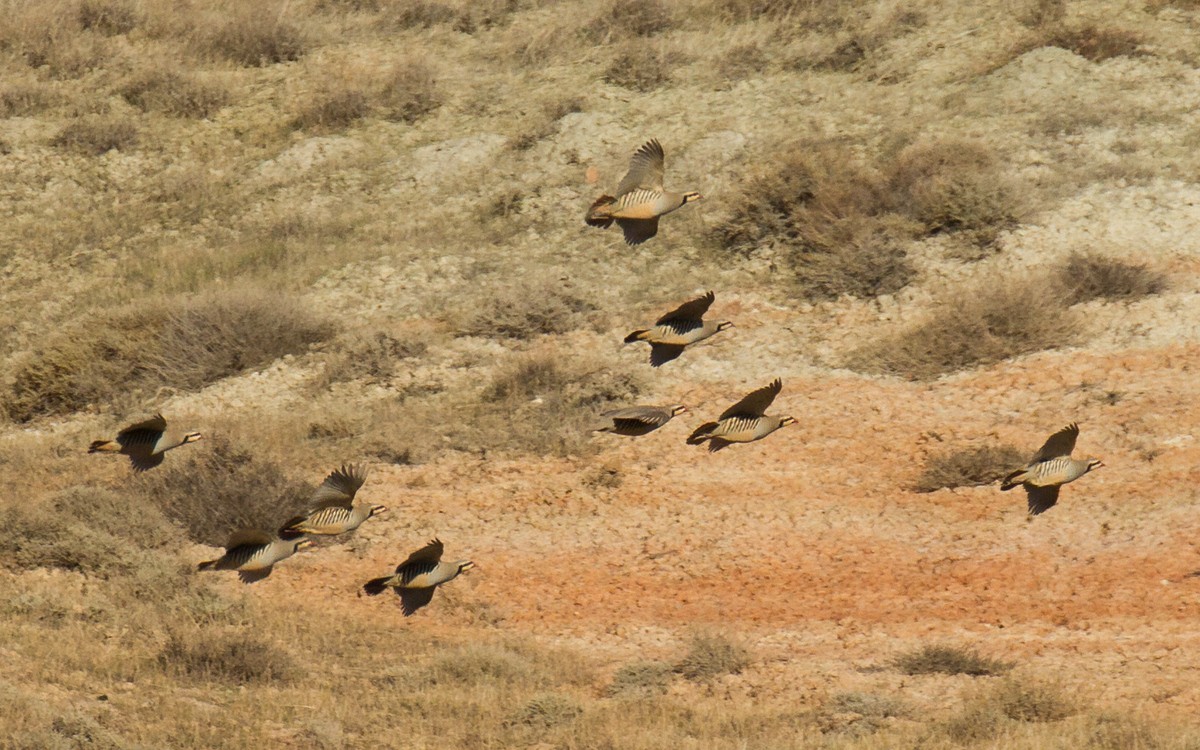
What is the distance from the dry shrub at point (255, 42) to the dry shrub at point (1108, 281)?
13.3m

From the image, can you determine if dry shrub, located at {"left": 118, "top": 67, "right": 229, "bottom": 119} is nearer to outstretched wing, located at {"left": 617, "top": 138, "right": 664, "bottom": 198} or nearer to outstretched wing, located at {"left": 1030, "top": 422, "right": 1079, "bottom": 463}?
outstretched wing, located at {"left": 617, "top": 138, "right": 664, "bottom": 198}

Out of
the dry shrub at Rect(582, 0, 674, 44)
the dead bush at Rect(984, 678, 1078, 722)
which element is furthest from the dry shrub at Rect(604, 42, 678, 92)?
the dead bush at Rect(984, 678, 1078, 722)

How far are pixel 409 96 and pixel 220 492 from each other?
10.3m

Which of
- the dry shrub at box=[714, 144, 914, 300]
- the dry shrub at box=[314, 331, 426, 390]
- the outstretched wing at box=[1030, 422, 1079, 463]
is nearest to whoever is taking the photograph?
the outstretched wing at box=[1030, 422, 1079, 463]

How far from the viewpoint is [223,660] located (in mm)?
11461

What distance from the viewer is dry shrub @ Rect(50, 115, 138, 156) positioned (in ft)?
76.3

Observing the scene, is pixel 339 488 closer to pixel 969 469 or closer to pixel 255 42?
pixel 969 469

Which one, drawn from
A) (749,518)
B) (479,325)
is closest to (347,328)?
(479,325)

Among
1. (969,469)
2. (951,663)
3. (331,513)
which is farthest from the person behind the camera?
(969,469)

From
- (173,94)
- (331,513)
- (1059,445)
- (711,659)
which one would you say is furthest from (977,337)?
(173,94)

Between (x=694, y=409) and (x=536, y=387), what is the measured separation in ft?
5.82

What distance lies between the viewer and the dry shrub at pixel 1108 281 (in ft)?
58.1

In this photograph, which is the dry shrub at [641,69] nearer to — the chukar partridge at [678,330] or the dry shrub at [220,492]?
the dry shrub at [220,492]

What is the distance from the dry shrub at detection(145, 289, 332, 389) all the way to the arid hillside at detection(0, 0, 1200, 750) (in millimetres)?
42
